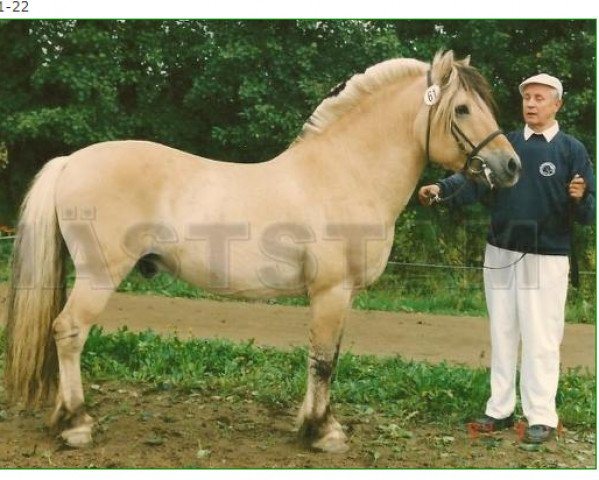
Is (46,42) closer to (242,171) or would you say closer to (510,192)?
(242,171)

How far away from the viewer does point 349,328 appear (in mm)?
7730

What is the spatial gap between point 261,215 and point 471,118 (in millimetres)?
1286

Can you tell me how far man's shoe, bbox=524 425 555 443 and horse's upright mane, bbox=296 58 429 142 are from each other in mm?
2256

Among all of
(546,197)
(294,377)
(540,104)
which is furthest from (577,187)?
(294,377)

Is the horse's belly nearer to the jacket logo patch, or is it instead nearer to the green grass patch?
the green grass patch

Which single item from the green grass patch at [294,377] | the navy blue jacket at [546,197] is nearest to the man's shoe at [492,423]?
the green grass patch at [294,377]

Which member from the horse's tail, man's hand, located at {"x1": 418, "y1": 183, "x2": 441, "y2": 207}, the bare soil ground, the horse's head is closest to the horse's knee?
the horse's tail

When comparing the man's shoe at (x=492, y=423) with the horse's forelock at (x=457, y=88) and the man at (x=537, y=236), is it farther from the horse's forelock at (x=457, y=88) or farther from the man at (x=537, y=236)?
Result: the horse's forelock at (x=457, y=88)

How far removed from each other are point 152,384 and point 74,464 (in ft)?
4.94

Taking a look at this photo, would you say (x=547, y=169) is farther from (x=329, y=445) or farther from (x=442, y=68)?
(x=329, y=445)

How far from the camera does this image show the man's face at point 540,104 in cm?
426

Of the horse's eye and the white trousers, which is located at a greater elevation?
the horse's eye

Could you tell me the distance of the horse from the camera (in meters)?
3.97

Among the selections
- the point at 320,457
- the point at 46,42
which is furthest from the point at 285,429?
the point at 46,42
